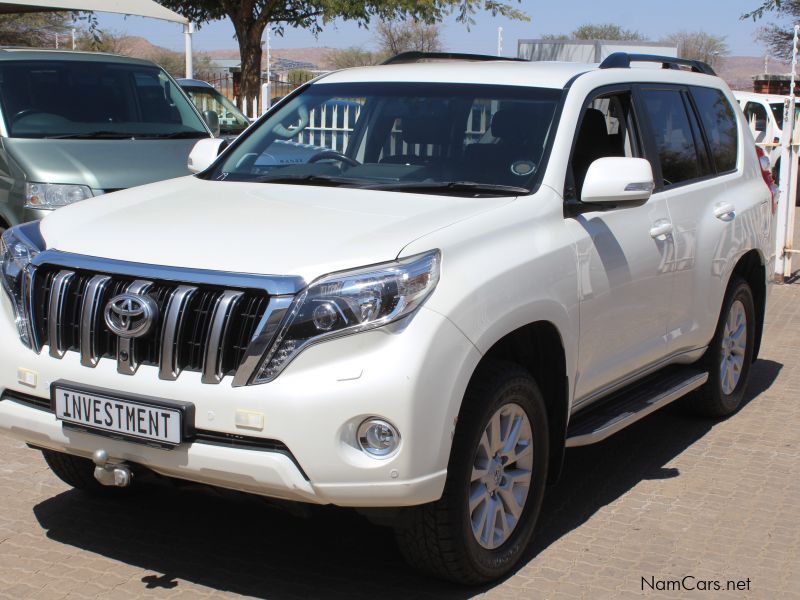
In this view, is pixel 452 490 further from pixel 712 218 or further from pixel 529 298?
pixel 712 218

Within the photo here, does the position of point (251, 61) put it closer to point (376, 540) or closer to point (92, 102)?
point (92, 102)

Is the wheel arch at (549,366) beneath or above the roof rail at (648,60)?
beneath

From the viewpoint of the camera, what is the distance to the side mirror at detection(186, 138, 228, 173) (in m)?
5.48

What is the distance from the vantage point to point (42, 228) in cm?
422

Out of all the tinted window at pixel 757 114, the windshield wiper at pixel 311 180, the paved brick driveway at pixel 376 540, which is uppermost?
the windshield wiper at pixel 311 180

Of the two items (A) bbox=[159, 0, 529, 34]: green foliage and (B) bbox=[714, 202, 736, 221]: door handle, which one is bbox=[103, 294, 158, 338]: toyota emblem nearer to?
(B) bbox=[714, 202, 736, 221]: door handle

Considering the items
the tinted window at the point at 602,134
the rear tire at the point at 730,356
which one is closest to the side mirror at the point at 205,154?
the tinted window at the point at 602,134

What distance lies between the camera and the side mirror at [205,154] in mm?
5480

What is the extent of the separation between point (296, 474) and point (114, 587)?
39.4 inches

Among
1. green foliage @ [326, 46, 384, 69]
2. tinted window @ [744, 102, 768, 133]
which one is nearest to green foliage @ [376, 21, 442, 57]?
green foliage @ [326, 46, 384, 69]

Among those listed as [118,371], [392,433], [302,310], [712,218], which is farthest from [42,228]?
[712,218]

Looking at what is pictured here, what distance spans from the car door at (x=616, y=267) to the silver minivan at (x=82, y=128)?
12.5 feet

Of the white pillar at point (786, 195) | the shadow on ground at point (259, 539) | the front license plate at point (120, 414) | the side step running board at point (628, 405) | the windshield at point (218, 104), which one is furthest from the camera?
the windshield at point (218, 104)

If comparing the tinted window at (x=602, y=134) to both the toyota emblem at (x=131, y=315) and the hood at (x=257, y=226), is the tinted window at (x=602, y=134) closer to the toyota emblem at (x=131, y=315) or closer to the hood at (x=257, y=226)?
the hood at (x=257, y=226)
